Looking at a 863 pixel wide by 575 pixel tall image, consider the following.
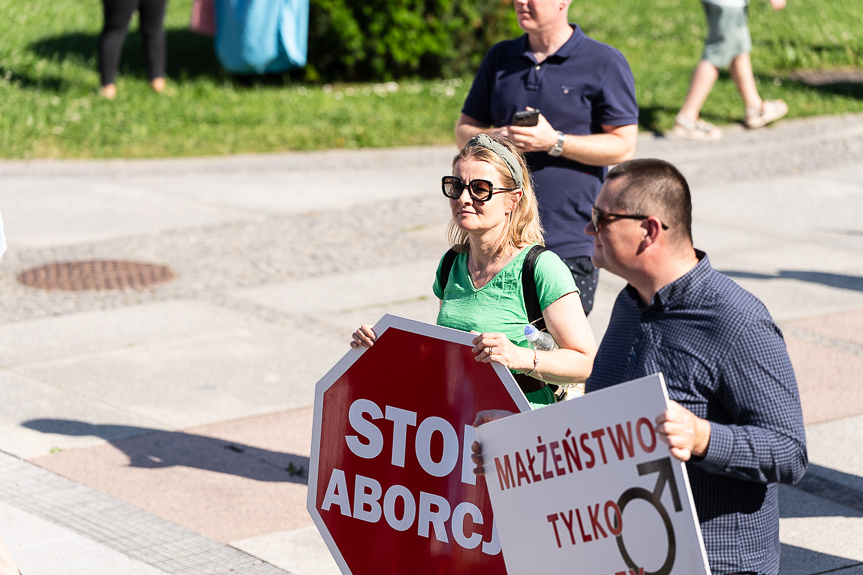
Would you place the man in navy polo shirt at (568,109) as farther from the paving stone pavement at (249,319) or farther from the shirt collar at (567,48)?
the paving stone pavement at (249,319)

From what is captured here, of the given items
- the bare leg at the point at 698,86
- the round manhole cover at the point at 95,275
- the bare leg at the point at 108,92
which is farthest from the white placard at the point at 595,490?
the bare leg at the point at 108,92

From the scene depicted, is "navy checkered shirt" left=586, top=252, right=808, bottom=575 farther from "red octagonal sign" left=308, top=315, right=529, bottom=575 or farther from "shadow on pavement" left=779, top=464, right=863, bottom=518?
"shadow on pavement" left=779, top=464, right=863, bottom=518

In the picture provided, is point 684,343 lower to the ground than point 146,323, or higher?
higher

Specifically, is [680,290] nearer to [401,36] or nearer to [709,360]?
[709,360]

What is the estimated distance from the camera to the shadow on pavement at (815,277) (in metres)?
7.74

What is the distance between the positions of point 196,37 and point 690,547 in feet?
52.1

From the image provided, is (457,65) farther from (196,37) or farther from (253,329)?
(253,329)

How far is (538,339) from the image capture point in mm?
3387

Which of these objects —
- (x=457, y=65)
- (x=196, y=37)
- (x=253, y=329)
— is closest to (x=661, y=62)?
(x=457, y=65)

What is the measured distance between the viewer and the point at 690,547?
2363 mm

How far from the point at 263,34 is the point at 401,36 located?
1.72 metres

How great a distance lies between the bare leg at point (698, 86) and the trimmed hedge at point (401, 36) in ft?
10.8

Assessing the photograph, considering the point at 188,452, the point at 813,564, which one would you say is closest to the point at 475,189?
the point at 813,564

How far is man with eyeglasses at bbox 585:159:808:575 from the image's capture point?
2.51 m
